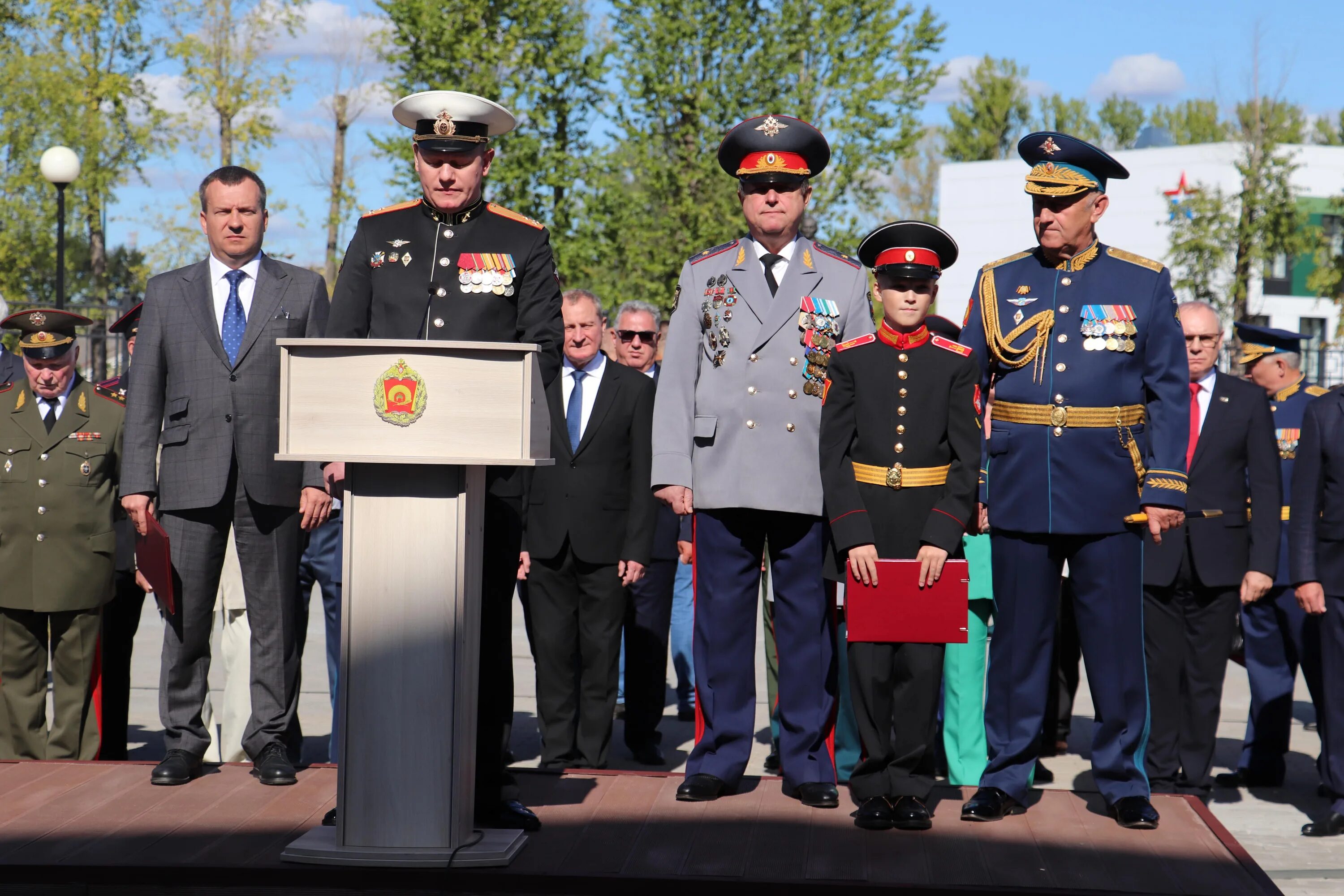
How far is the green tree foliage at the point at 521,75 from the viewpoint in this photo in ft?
67.2

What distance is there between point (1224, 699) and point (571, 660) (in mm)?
4677

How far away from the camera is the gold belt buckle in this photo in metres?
4.70

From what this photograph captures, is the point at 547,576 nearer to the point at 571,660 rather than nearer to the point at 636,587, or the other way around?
the point at 571,660

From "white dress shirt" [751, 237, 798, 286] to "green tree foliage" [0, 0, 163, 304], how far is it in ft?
65.8

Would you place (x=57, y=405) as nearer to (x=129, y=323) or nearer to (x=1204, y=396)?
(x=129, y=323)

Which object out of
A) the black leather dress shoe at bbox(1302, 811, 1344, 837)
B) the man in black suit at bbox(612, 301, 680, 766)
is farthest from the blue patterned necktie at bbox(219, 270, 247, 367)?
the black leather dress shoe at bbox(1302, 811, 1344, 837)

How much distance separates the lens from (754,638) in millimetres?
5035

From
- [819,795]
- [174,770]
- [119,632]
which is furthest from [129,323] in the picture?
[819,795]

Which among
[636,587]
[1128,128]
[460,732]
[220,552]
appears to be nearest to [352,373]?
[460,732]

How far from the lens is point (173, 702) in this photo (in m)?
5.26

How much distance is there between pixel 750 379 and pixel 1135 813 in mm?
1917

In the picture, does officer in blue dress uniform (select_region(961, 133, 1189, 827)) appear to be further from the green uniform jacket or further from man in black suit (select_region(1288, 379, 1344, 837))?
the green uniform jacket

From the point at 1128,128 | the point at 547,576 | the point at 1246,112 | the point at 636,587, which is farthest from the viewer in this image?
the point at 1128,128

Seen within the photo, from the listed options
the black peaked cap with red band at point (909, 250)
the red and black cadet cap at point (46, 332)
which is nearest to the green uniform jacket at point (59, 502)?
the red and black cadet cap at point (46, 332)
